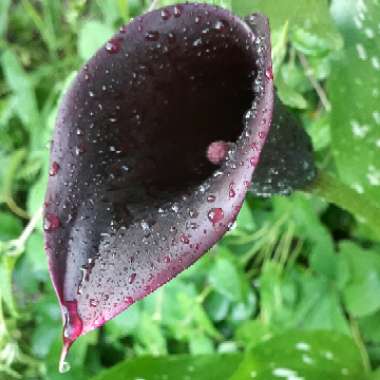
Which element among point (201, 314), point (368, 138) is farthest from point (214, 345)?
point (368, 138)

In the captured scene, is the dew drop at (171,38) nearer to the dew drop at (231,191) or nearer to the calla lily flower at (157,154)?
the calla lily flower at (157,154)

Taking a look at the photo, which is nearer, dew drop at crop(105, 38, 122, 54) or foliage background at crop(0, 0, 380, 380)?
dew drop at crop(105, 38, 122, 54)

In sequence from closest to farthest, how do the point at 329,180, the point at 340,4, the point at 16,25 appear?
1. the point at 329,180
2. the point at 340,4
3. the point at 16,25

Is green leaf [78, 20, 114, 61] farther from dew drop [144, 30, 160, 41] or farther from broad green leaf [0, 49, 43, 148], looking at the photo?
dew drop [144, 30, 160, 41]

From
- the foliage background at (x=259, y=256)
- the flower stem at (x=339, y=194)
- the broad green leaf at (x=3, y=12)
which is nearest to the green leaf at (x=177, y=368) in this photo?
the foliage background at (x=259, y=256)

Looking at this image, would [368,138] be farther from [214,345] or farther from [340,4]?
[214,345]

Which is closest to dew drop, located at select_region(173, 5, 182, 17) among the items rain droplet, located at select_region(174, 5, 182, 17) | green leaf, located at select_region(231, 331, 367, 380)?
rain droplet, located at select_region(174, 5, 182, 17)
